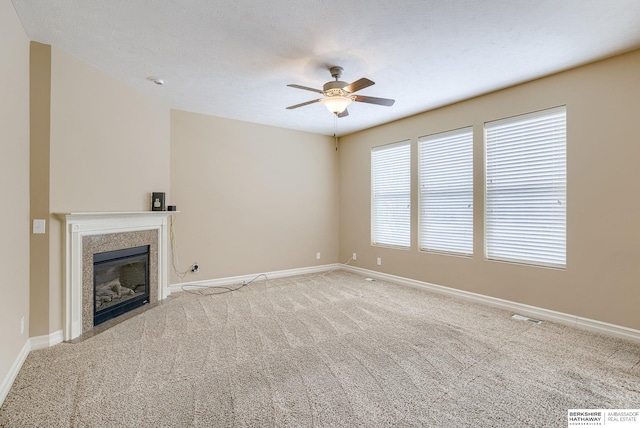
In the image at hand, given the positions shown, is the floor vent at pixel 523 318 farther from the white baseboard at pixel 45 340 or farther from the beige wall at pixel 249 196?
the white baseboard at pixel 45 340

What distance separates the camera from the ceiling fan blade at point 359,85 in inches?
106

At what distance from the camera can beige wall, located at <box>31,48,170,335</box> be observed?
283 cm

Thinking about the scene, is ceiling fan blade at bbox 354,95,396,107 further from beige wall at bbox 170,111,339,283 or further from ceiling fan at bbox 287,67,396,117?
beige wall at bbox 170,111,339,283

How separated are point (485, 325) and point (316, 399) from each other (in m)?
2.25

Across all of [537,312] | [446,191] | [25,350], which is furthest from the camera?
[446,191]

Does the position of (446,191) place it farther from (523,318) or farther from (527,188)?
(523,318)

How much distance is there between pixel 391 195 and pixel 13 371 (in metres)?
4.93

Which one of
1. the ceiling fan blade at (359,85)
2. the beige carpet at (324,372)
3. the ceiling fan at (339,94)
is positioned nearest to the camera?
the beige carpet at (324,372)

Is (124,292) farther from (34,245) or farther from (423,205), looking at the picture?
(423,205)

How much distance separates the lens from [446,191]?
4.46 metres

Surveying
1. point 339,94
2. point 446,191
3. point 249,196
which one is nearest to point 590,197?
point 446,191

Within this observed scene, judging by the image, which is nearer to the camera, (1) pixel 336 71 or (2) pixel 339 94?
(2) pixel 339 94

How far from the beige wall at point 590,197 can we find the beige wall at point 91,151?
4.41 meters

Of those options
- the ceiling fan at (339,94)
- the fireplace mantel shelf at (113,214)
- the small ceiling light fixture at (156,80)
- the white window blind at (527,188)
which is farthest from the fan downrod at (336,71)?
the fireplace mantel shelf at (113,214)
